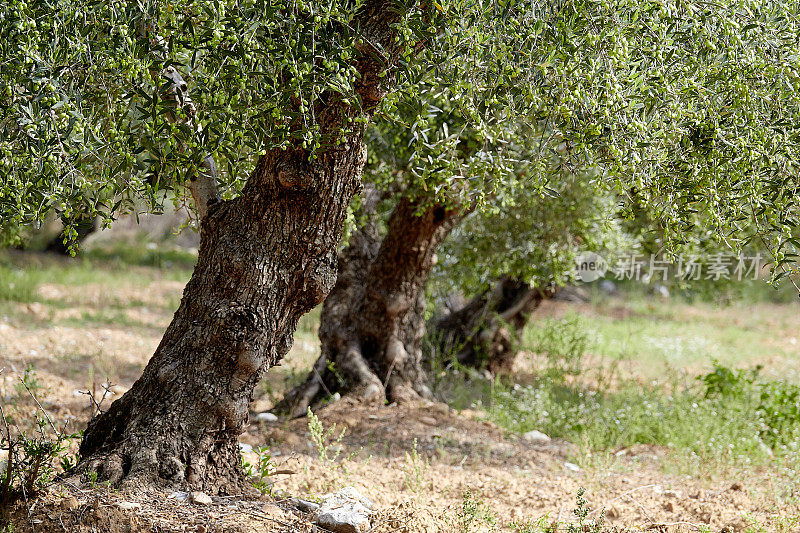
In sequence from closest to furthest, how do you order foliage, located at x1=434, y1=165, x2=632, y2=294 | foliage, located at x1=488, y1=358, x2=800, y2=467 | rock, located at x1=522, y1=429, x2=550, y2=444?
foliage, located at x1=488, y1=358, x2=800, y2=467
rock, located at x1=522, y1=429, x2=550, y2=444
foliage, located at x1=434, y1=165, x2=632, y2=294

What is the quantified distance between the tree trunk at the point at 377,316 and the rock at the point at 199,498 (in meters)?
2.94

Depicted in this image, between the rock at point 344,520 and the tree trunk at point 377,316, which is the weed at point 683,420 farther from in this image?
the rock at point 344,520

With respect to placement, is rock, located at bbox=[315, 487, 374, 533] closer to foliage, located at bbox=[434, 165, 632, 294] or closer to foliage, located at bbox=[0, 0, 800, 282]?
foliage, located at bbox=[0, 0, 800, 282]

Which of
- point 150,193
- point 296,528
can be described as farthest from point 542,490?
point 150,193

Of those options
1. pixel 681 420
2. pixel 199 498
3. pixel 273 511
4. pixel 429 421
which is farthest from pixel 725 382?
pixel 199 498

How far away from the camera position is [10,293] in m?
10.9

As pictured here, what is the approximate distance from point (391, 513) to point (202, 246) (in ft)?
5.59

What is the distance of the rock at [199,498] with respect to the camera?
11.7ft

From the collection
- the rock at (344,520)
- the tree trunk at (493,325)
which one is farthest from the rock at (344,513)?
the tree trunk at (493,325)

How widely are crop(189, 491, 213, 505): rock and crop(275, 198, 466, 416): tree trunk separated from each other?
116 inches

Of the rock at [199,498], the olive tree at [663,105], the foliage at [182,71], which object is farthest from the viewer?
the rock at [199,498]

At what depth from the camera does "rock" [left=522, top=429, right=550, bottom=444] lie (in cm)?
650

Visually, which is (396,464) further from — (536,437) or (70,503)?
(70,503)

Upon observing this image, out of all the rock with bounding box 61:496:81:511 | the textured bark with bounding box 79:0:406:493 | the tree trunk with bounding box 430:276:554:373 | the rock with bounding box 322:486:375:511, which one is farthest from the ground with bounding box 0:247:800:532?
the tree trunk with bounding box 430:276:554:373
